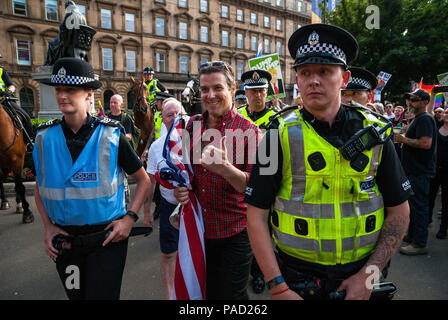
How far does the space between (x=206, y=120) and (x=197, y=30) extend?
3716 centimetres

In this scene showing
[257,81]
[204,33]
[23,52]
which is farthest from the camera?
[204,33]

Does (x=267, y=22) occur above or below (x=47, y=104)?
above

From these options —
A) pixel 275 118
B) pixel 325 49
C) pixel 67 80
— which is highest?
pixel 325 49

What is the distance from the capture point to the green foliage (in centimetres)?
1653

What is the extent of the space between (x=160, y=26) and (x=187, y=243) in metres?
36.0

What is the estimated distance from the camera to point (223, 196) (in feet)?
7.19

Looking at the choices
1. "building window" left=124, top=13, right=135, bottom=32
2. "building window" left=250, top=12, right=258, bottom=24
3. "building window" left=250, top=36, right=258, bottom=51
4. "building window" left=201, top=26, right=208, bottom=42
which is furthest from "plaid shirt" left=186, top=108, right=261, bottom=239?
"building window" left=250, top=12, right=258, bottom=24

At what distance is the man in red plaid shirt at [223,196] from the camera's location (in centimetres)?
217

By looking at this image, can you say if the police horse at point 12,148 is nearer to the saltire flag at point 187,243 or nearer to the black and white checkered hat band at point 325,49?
the saltire flag at point 187,243

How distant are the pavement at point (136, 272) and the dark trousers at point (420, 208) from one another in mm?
291

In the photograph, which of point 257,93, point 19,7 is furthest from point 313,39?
point 19,7

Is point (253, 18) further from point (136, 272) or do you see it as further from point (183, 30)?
point (136, 272)

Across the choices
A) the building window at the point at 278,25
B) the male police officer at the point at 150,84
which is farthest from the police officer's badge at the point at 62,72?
the building window at the point at 278,25
